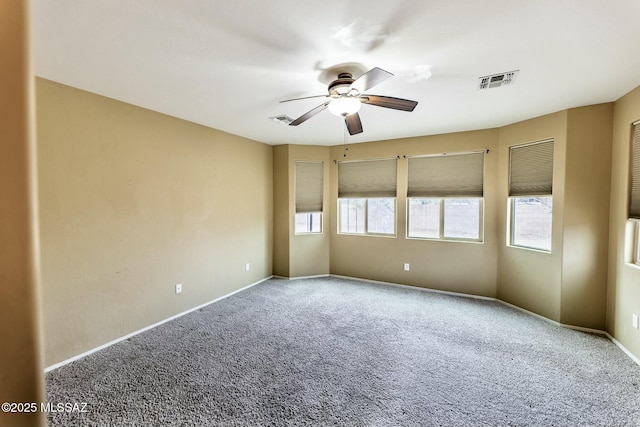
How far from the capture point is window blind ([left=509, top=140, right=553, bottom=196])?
3.36 meters

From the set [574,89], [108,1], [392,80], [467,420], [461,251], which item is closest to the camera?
[108,1]

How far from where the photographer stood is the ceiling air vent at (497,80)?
230 centimetres

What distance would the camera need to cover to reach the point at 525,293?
3.63 meters

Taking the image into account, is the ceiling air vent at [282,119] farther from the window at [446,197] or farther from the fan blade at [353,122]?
the window at [446,197]

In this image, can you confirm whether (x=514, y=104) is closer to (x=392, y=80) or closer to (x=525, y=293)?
(x=392, y=80)

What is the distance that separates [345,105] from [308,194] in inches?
117

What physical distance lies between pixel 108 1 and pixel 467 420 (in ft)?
11.1

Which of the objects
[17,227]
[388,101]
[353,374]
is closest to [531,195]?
[388,101]

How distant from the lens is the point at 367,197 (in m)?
4.90

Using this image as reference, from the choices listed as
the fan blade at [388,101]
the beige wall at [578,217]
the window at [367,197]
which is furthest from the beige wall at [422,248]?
the fan blade at [388,101]

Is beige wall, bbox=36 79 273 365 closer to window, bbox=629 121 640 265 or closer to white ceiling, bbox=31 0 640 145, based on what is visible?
white ceiling, bbox=31 0 640 145

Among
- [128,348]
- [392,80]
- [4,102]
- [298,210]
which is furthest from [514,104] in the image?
[128,348]

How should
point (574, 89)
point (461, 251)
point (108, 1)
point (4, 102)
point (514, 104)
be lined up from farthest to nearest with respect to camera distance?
1. point (461, 251)
2. point (514, 104)
3. point (574, 89)
4. point (108, 1)
5. point (4, 102)

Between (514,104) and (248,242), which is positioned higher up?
(514,104)
